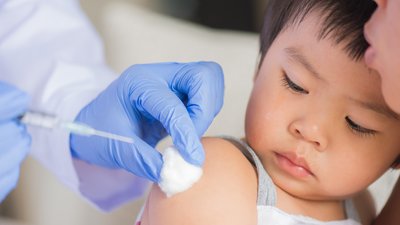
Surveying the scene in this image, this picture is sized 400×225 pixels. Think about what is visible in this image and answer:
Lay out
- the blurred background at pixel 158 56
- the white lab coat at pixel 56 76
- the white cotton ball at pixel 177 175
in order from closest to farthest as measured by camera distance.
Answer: the white cotton ball at pixel 177 175 → the white lab coat at pixel 56 76 → the blurred background at pixel 158 56

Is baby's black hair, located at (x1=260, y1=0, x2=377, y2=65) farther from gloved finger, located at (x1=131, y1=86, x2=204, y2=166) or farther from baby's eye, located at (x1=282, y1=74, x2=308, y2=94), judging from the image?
gloved finger, located at (x1=131, y1=86, x2=204, y2=166)

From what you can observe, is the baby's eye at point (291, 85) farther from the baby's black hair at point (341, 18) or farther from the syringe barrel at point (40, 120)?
the syringe barrel at point (40, 120)

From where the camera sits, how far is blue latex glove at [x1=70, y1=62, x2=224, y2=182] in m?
0.77

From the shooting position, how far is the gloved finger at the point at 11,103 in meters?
0.85

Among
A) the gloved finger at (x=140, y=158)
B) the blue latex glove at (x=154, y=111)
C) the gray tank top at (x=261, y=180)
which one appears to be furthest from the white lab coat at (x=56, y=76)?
the gray tank top at (x=261, y=180)

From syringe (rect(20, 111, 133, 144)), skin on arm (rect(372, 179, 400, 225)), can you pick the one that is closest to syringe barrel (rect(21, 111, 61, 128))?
syringe (rect(20, 111, 133, 144))

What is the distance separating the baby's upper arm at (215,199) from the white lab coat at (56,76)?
358 mm

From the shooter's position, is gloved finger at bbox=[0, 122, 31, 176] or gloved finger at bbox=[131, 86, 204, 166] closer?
gloved finger at bbox=[131, 86, 204, 166]

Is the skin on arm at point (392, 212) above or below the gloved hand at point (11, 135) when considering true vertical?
below

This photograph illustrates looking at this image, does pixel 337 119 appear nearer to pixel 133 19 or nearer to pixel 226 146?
pixel 226 146

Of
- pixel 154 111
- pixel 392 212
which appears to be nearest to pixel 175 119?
pixel 154 111

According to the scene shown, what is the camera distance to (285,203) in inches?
32.5

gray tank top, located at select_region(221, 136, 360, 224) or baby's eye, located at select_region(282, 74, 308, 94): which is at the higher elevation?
baby's eye, located at select_region(282, 74, 308, 94)

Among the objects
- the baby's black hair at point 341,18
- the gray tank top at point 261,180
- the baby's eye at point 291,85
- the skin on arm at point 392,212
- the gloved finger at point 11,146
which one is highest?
the baby's black hair at point 341,18
